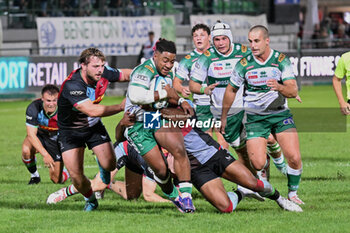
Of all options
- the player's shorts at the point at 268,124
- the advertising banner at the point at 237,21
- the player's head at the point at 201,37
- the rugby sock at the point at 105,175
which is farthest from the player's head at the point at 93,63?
the advertising banner at the point at 237,21

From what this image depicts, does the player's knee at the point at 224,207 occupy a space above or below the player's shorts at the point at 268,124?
below

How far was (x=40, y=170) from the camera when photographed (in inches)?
566

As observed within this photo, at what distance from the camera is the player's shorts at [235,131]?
1100cm

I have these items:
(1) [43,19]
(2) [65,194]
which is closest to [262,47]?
(2) [65,194]

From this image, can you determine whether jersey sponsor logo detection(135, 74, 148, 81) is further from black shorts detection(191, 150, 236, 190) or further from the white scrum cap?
the white scrum cap

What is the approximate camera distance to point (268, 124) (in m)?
10.1

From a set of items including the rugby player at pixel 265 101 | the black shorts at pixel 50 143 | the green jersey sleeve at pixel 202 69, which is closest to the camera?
the rugby player at pixel 265 101

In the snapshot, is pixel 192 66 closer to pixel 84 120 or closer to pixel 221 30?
pixel 221 30

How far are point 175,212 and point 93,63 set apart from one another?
208 centimetres

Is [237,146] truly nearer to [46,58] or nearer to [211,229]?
[211,229]

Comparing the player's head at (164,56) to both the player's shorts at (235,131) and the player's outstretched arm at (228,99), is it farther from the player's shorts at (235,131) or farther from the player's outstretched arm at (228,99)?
the player's shorts at (235,131)

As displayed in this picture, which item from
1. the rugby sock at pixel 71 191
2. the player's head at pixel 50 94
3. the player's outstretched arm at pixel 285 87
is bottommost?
the rugby sock at pixel 71 191

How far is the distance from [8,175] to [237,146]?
460cm

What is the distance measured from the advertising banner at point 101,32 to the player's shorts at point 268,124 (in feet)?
67.3
